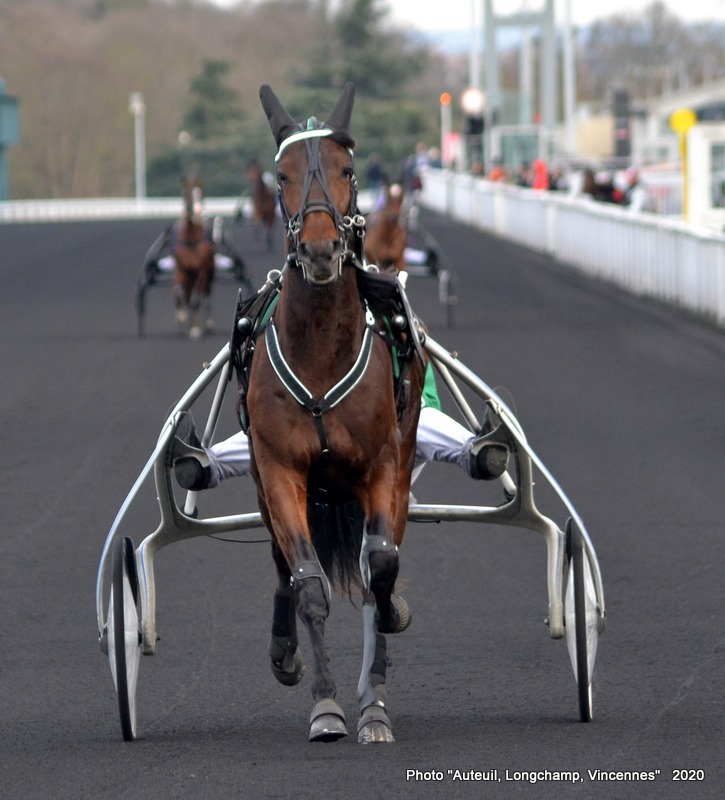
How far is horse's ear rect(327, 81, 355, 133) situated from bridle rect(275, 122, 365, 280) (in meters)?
0.05

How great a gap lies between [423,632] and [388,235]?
430 inches

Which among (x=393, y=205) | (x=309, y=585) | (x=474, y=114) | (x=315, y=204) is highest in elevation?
(x=474, y=114)

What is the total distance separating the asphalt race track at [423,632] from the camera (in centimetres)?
448

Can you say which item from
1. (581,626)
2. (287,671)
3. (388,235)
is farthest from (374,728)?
(388,235)

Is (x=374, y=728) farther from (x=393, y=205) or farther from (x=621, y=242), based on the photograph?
(x=621, y=242)

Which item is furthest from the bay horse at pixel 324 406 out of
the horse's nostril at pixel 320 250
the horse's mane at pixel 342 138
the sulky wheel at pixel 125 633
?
the sulky wheel at pixel 125 633

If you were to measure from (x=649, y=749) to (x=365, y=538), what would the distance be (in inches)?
38.3

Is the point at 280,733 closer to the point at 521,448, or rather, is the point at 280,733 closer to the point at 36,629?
the point at 521,448

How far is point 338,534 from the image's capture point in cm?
522

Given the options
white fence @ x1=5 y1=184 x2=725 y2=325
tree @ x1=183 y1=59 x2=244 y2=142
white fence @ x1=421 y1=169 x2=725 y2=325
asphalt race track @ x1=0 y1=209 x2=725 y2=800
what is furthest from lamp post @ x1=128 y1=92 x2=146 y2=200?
asphalt race track @ x1=0 y1=209 x2=725 y2=800

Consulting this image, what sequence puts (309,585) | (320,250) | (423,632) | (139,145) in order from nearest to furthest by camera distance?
(320,250), (309,585), (423,632), (139,145)

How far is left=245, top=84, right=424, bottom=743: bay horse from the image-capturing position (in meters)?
4.52

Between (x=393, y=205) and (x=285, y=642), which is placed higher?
(x=393, y=205)

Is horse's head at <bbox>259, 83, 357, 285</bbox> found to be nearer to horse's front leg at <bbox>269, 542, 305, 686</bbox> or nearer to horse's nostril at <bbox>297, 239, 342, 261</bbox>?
horse's nostril at <bbox>297, 239, 342, 261</bbox>
